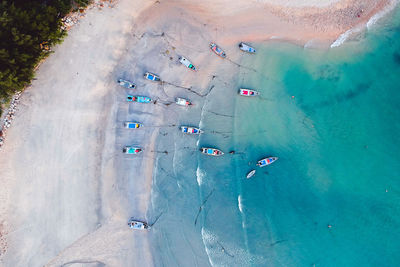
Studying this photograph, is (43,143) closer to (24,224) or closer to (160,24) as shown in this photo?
(24,224)

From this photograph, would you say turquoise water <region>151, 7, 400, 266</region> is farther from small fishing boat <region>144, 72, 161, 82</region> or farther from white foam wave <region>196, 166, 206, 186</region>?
small fishing boat <region>144, 72, 161, 82</region>

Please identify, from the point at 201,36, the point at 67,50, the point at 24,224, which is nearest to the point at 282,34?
the point at 201,36

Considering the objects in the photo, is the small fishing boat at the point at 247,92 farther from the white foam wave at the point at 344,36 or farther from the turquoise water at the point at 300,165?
the white foam wave at the point at 344,36

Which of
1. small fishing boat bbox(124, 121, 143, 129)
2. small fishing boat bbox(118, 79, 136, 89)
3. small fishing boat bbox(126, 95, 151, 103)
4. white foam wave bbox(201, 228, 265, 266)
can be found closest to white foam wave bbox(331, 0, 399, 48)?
small fishing boat bbox(126, 95, 151, 103)

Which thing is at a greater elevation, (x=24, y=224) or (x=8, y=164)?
(x=8, y=164)

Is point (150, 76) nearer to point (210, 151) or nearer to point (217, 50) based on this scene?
point (217, 50)

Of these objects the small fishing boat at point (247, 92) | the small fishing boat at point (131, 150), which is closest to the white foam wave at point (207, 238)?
the small fishing boat at point (131, 150)
